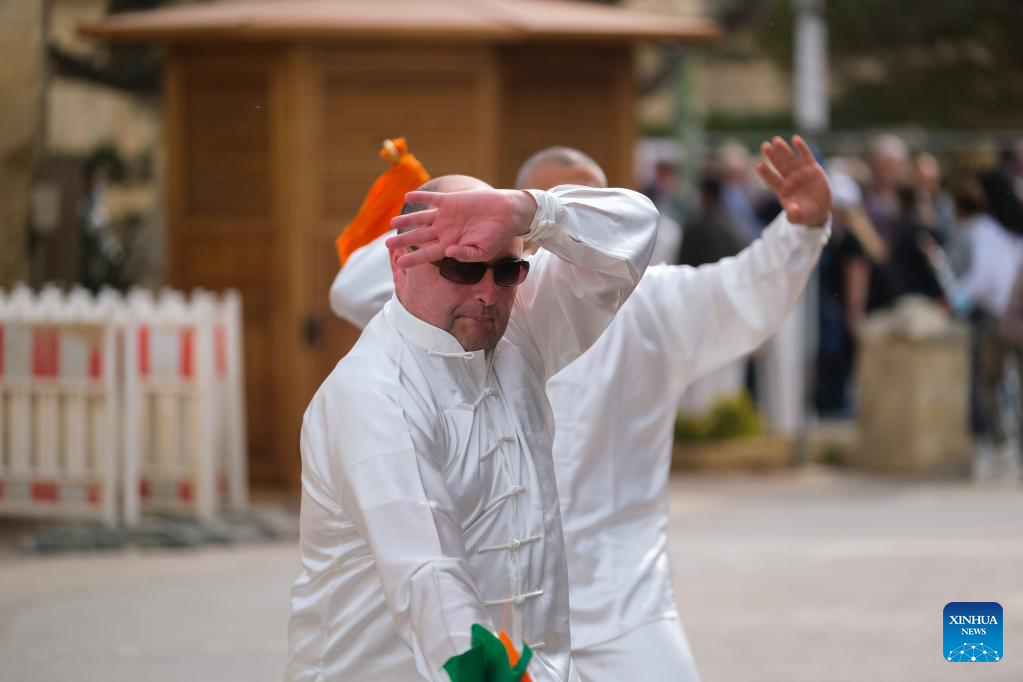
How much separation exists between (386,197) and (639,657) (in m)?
1.40

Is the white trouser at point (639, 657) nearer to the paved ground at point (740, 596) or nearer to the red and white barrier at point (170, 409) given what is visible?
the paved ground at point (740, 596)

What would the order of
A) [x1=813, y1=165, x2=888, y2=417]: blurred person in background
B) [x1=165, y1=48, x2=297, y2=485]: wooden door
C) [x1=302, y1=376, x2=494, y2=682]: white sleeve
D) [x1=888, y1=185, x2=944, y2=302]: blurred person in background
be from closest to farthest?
[x1=302, y1=376, x2=494, y2=682]: white sleeve → [x1=165, y1=48, x2=297, y2=485]: wooden door → [x1=888, y1=185, x2=944, y2=302]: blurred person in background → [x1=813, y1=165, x2=888, y2=417]: blurred person in background

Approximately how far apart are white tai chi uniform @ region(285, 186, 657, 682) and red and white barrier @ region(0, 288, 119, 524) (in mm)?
6383

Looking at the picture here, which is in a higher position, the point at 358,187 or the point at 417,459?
the point at 358,187

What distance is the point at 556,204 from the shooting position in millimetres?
3547

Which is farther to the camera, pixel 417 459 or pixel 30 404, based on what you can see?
pixel 30 404

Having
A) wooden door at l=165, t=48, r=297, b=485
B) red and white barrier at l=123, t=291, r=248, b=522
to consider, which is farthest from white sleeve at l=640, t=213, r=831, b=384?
wooden door at l=165, t=48, r=297, b=485

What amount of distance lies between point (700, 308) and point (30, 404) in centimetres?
587

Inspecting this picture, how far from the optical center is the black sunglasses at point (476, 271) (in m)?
3.40

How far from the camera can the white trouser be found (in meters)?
4.55

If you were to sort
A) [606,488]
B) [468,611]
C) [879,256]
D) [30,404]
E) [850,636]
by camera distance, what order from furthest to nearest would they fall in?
[879,256]
[30,404]
[850,636]
[606,488]
[468,611]

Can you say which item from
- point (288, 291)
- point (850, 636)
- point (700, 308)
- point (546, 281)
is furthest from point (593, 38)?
point (546, 281)

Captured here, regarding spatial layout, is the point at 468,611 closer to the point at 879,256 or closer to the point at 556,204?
the point at 556,204

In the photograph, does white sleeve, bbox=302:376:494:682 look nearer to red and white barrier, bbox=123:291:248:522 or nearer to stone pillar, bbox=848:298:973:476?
red and white barrier, bbox=123:291:248:522
